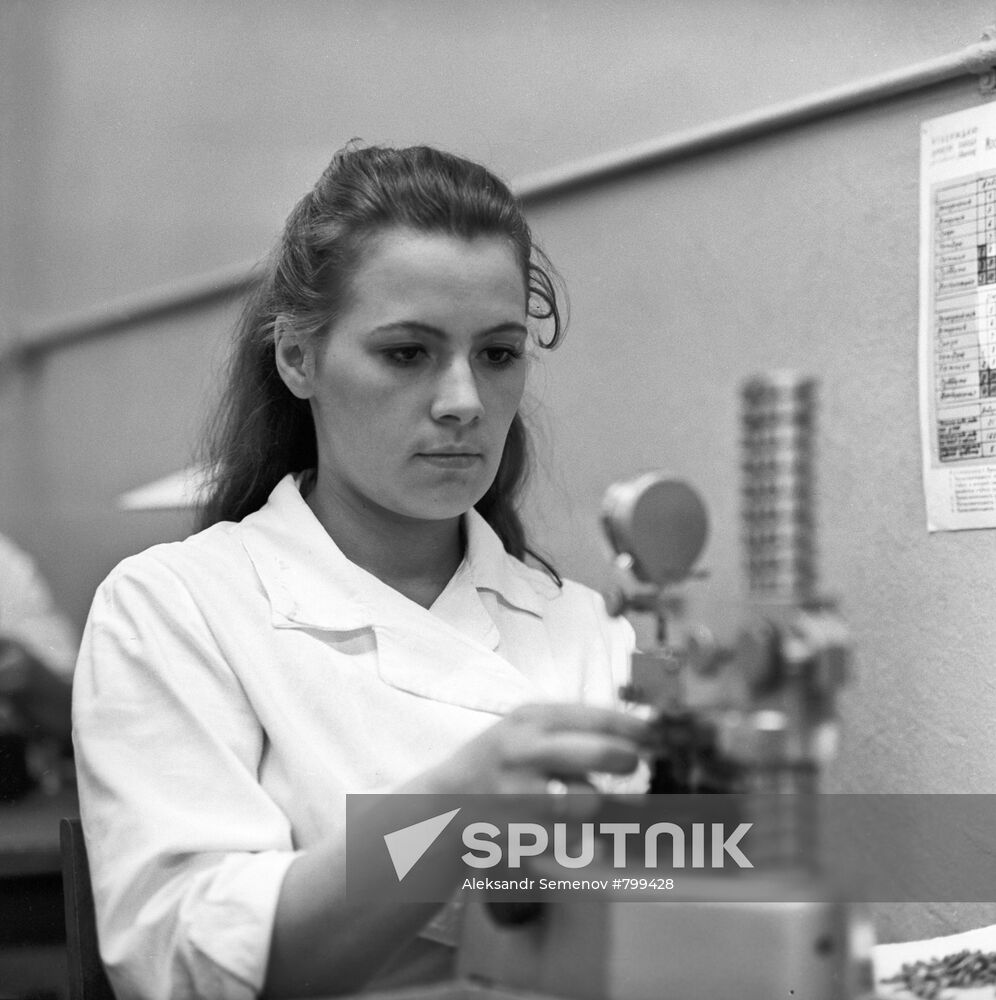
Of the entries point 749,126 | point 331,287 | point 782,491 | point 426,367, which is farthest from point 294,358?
point 782,491

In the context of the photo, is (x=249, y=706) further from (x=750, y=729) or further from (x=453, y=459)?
(x=750, y=729)

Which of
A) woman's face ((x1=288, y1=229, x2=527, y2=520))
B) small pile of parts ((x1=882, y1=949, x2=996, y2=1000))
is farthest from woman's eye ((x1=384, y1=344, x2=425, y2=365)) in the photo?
small pile of parts ((x1=882, y1=949, x2=996, y2=1000))

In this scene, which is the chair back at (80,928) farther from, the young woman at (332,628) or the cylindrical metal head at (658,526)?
the cylindrical metal head at (658,526)

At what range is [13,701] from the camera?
36.7 inches

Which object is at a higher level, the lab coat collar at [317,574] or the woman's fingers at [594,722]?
the lab coat collar at [317,574]

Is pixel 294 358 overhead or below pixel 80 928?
overhead

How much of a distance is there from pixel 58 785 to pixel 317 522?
0.27 m

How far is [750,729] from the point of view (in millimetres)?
416

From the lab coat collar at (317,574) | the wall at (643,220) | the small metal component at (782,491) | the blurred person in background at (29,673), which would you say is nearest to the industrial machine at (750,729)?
the small metal component at (782,491)

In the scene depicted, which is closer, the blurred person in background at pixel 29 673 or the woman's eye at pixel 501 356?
the woman's eye at pixel 501 356

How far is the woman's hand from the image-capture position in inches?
17.3

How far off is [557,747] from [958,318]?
488 millimetres

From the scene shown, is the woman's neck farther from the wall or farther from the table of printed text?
the table of printed text

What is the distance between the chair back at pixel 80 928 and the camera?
643mm
